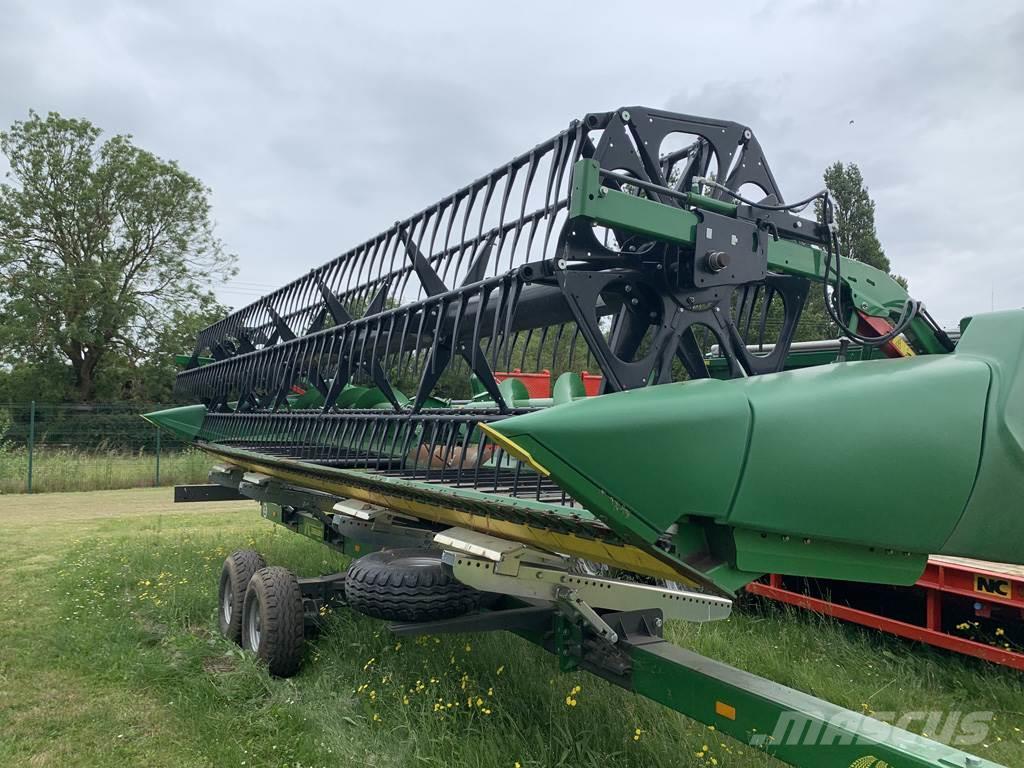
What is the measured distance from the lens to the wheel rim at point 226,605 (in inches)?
221

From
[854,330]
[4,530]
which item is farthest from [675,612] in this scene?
[4,530]

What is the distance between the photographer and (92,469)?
1820 centimetres

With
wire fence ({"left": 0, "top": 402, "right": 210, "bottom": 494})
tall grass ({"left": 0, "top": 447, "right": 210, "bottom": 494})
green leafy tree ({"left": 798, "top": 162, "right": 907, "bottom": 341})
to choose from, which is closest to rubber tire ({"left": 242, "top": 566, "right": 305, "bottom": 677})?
wire fence ({"left": 0, "top": 402, "right": 210, "bottom": 494})

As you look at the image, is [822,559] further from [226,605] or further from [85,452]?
[85,452]

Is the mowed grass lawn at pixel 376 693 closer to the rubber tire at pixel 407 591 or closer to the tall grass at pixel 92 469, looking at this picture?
the rubber tire at pixel 407 591

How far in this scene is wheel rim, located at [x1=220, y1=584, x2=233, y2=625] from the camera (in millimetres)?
5617

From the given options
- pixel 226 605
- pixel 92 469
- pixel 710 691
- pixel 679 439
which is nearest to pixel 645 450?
pixel 679 439

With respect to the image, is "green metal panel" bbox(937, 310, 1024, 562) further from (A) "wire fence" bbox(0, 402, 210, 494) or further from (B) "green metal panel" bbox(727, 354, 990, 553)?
(A) "wire fence" bbox(0, 402, 210, 494)

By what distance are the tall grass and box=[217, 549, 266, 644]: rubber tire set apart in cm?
1415

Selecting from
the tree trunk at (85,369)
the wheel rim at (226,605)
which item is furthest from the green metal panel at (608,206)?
the tree trunk at (85,369)

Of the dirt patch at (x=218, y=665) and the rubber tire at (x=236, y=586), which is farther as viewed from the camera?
the rubber tire at (x=236, y=586)

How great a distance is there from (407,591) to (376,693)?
0.98 m

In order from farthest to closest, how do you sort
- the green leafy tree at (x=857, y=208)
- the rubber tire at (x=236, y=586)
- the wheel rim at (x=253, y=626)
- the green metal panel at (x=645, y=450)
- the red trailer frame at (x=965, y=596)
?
the green leafy tree at (x=857, y=208) → the rubber tire at (x=236, y=586) → the wheel rim at (x=253, y=626) → the red trailer frame at (x=965, y=596) → the green metal panel at (x=645, y=450)

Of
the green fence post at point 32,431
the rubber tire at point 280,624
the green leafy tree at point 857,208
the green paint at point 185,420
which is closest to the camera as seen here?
the rubber tire at point 280,624
